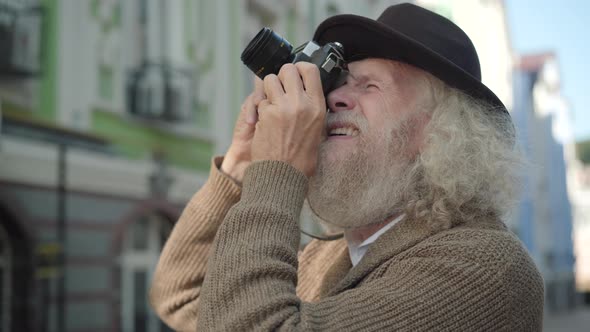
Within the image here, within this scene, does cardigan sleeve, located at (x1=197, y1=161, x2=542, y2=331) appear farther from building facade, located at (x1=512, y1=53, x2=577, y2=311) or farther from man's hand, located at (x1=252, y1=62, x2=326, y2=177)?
building facade, located at (x1=512, y1=53, x2=577, y2=311)

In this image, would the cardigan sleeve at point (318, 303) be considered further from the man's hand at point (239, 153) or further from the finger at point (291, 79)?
the man's hand at point (239, 153)

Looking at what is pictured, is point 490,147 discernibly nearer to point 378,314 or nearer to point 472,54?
point 472,54

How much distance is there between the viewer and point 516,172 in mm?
1798

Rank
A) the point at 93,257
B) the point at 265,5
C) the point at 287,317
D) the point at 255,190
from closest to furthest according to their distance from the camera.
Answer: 1. the point at 287,317
2. the point at 255,190
3. the point at 93,257
4. the point at 265,5

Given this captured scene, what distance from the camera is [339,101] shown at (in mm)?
1737

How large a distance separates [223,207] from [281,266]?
54 cm

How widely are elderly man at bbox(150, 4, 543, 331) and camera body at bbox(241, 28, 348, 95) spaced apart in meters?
0.05

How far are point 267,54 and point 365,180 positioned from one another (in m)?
0.38

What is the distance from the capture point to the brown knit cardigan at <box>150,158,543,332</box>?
1301mm

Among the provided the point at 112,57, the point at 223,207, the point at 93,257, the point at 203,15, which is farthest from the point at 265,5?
the point at 223,207

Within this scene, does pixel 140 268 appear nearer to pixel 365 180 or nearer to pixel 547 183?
pixel 365 180

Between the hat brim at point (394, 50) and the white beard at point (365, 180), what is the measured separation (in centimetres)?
16

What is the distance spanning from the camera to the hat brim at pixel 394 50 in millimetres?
1676

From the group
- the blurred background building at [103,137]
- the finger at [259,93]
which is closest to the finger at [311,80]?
the finger at [259,93]
